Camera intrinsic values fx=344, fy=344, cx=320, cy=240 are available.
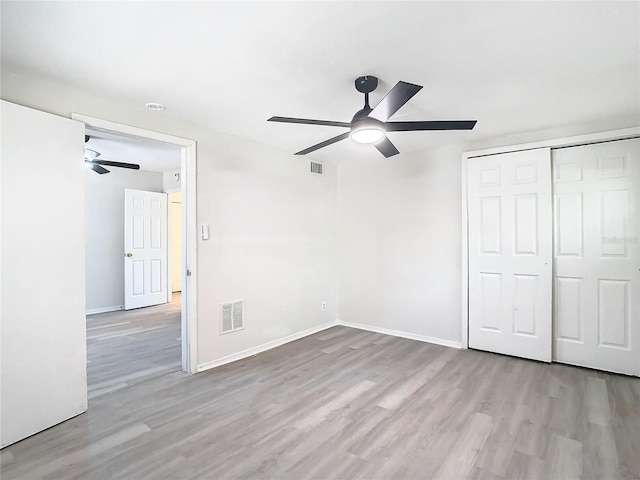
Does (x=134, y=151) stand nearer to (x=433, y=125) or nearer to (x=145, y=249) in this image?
(x=145, y=249)

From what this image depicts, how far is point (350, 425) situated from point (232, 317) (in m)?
1.75

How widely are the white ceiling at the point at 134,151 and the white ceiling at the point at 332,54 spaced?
61.5 inches

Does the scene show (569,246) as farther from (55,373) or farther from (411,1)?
(55,373)

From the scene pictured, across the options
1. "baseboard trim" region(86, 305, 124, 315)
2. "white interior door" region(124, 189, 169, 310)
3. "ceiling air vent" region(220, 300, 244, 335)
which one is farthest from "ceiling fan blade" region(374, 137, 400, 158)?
"baseboard trim" region(86, 305, 124, 315)

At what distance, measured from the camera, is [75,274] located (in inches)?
96.0

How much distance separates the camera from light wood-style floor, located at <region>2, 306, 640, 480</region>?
191 cm

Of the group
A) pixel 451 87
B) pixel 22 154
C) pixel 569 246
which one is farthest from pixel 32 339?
pixel 569 246

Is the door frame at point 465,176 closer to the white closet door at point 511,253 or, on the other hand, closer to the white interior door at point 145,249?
the white closet door at point 511,253

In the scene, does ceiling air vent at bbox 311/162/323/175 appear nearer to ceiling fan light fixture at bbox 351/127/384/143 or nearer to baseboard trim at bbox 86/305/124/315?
ceiling fan light fixture at bbox 351/127/384/143

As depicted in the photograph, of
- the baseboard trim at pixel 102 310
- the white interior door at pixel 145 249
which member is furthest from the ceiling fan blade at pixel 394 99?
the baseboard trim at pixel 102 310

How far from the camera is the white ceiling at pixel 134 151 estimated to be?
13.6 ft

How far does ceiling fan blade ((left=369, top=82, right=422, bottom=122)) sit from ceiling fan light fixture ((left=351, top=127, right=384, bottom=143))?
83 millimetres

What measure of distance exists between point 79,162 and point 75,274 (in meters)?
0.80

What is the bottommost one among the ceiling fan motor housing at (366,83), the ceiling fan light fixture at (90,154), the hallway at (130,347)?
the hallway at (130,347)
